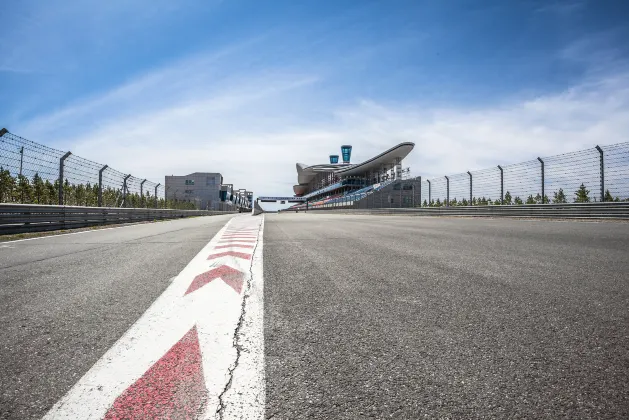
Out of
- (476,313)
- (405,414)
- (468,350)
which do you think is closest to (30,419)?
(405,414)

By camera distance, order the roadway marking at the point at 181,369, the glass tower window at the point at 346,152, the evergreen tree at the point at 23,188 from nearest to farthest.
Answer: the roadway marking at the point at 181,369
the evergreen tree at the point at 23,188
the glass tower window at the point at 346,152

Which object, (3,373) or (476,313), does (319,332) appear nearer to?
(476,313)

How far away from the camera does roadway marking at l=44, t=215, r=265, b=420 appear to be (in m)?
1.26

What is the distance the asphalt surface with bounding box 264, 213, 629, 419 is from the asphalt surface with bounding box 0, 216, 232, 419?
2.86ft

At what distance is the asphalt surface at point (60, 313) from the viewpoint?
1.45 metres

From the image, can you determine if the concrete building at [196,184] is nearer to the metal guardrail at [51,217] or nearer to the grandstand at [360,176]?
the grandstand at [360,176]

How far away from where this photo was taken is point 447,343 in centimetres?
188

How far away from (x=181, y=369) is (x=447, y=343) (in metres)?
1.31

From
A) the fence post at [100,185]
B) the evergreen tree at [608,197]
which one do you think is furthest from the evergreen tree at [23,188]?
the evergreen tree at [608,197]

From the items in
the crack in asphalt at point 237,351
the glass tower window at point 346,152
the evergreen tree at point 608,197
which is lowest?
the crack in asphalt at point 237,351

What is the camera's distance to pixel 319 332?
2049 mm

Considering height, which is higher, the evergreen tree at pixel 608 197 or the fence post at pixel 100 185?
the fence post at pixel 100 185

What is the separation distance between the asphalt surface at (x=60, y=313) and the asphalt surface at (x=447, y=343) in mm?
873

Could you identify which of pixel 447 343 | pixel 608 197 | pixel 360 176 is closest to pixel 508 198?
pixel 608 197
